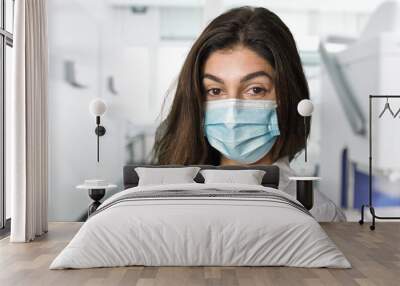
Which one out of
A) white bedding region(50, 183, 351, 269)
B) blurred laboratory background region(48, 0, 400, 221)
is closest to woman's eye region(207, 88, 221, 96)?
blurred laboratory background region(48, 0, 400, 221)

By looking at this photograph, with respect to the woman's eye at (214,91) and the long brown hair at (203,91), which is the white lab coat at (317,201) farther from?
the woman's eye at (214,91)

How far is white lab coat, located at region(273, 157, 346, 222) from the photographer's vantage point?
6227mm

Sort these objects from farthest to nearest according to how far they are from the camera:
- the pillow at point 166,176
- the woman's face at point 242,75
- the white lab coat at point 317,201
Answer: the white lab coat at point 317,201
the woman's face at point 242,75
the pillow at point 166,176

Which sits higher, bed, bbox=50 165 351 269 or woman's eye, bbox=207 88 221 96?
woman's eye, bbox=207 88 221 96

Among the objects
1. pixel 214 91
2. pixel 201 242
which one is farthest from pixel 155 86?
pixel 201 242

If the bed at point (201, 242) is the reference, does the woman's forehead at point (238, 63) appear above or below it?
above

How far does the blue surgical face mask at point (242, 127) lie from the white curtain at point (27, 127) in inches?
68.1

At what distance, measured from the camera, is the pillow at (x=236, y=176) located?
5.61 m

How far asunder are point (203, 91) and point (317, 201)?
5.53 ft

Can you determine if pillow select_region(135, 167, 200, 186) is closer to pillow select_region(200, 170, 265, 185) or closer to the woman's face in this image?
pillow select_region(200, 170, 265, 185)

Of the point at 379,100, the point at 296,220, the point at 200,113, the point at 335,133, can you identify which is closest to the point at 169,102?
the point at 200,113

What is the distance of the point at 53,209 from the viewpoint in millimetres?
6441

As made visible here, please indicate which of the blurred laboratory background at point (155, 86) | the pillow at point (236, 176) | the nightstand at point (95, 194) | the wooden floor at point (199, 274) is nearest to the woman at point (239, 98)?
the blurred laboratory background at point (155, 86)

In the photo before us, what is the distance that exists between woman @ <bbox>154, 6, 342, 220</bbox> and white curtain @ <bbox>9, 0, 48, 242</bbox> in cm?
138
